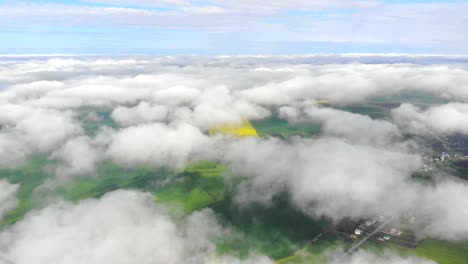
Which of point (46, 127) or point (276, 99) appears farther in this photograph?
point (276, 99)

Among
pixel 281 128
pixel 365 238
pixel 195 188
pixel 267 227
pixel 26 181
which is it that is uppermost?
pixel 281 128

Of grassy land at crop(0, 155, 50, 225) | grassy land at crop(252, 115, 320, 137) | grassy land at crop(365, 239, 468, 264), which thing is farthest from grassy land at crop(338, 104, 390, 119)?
grassy land at crop(0, 155, 50, 225)

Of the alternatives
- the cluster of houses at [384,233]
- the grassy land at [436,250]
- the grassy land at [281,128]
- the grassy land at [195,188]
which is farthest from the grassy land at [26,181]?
the grassy land at [281,128]

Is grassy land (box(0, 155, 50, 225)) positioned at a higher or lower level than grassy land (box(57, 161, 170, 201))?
lower

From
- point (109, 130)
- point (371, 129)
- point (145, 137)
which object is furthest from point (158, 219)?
point (371, 129)

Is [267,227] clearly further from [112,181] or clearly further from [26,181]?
[26,181]

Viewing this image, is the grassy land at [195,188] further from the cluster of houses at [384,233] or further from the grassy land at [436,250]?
the grassy land at [436,250]

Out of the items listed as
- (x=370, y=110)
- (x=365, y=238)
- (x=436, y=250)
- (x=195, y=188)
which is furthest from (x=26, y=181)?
(x=370, y=110)

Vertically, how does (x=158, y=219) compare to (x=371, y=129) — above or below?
below

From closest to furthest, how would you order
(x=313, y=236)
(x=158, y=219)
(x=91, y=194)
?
1. (x=313, y=236)
2. (x=158, y=219)
3. (x=91, y=194)

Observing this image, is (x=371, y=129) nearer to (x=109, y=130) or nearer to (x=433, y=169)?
(x=433, y=169)

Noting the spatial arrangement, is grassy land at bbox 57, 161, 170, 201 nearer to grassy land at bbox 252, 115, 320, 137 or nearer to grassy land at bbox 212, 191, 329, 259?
grassy land at bbox 212, 191, 329, 259
